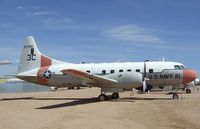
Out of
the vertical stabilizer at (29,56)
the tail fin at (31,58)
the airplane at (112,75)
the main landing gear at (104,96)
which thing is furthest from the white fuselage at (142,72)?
the vertical stabilizer at (29,56)

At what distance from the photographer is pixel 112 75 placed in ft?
96.4

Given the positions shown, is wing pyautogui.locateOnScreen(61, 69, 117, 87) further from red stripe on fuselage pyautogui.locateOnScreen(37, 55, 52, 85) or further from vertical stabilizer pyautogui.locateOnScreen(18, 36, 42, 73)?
vertical stabilizer pyautogui.locateOnScreen(18, 36, 42, 73)

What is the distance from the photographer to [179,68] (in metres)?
29.5

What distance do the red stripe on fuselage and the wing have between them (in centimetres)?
473

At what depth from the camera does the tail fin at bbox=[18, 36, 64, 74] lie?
34.3 meters

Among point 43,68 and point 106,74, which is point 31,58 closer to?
point 43,68

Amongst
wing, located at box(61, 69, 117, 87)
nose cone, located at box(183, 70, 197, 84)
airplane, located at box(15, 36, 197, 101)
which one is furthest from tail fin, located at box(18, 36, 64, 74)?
nose cone, located at box(183, 70, 197, 84)

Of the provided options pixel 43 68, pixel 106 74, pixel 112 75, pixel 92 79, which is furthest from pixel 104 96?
pixel 43 68

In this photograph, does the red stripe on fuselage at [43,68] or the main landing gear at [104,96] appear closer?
the main landing gear at [104,96]

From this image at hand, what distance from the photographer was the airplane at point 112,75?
28.1 meters

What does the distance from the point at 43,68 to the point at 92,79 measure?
276 inches

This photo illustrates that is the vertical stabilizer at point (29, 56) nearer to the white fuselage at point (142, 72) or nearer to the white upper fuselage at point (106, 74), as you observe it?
the white upper fuselage at point (106, 74)

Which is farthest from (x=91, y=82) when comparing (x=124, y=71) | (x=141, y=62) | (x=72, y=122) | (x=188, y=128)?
(x=188, y=128)

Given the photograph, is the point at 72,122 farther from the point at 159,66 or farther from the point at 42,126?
the point at 159,66
